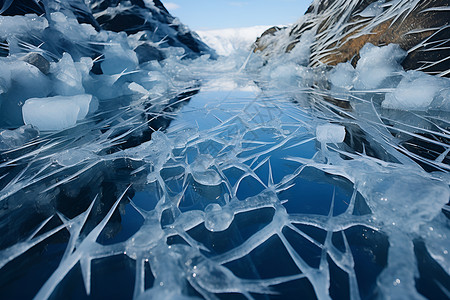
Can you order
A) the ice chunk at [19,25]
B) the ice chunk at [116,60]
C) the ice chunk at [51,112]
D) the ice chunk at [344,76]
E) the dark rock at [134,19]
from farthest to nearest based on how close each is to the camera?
the dark rock at [134,19], the ice chunk at [344,76], the ice chunk at [116,60], the ice chunk at [19,25], the ice chunk at [51,112]

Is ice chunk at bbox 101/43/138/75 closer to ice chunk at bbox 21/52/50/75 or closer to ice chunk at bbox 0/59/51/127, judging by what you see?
ice chunk at bbox 21/52/50/75

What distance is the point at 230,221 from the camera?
66 centimetres

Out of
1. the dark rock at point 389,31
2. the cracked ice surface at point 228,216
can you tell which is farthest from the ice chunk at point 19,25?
the dark rock at point 389,31

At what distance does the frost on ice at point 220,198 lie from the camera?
0.49m

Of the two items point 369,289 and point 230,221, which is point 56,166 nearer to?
point 230,221

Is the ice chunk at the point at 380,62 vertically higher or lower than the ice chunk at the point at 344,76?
higher

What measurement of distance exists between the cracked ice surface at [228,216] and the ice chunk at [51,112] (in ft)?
0.41

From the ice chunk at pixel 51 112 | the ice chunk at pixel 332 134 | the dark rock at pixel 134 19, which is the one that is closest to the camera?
the ice chunk at pixel 332 134

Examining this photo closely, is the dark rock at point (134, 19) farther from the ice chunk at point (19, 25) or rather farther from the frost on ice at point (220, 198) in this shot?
the frost on ice at point (220, 198)

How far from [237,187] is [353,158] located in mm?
549

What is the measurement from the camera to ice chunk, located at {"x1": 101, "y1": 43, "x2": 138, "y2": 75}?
2.64 m

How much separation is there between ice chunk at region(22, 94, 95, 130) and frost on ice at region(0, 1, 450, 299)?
11 millimetres

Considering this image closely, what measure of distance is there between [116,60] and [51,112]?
1639 millimetres

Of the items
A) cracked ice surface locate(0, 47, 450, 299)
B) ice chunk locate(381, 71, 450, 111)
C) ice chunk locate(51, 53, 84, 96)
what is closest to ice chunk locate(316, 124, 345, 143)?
cracked ice surface locate(0, 47, 450, 299)
